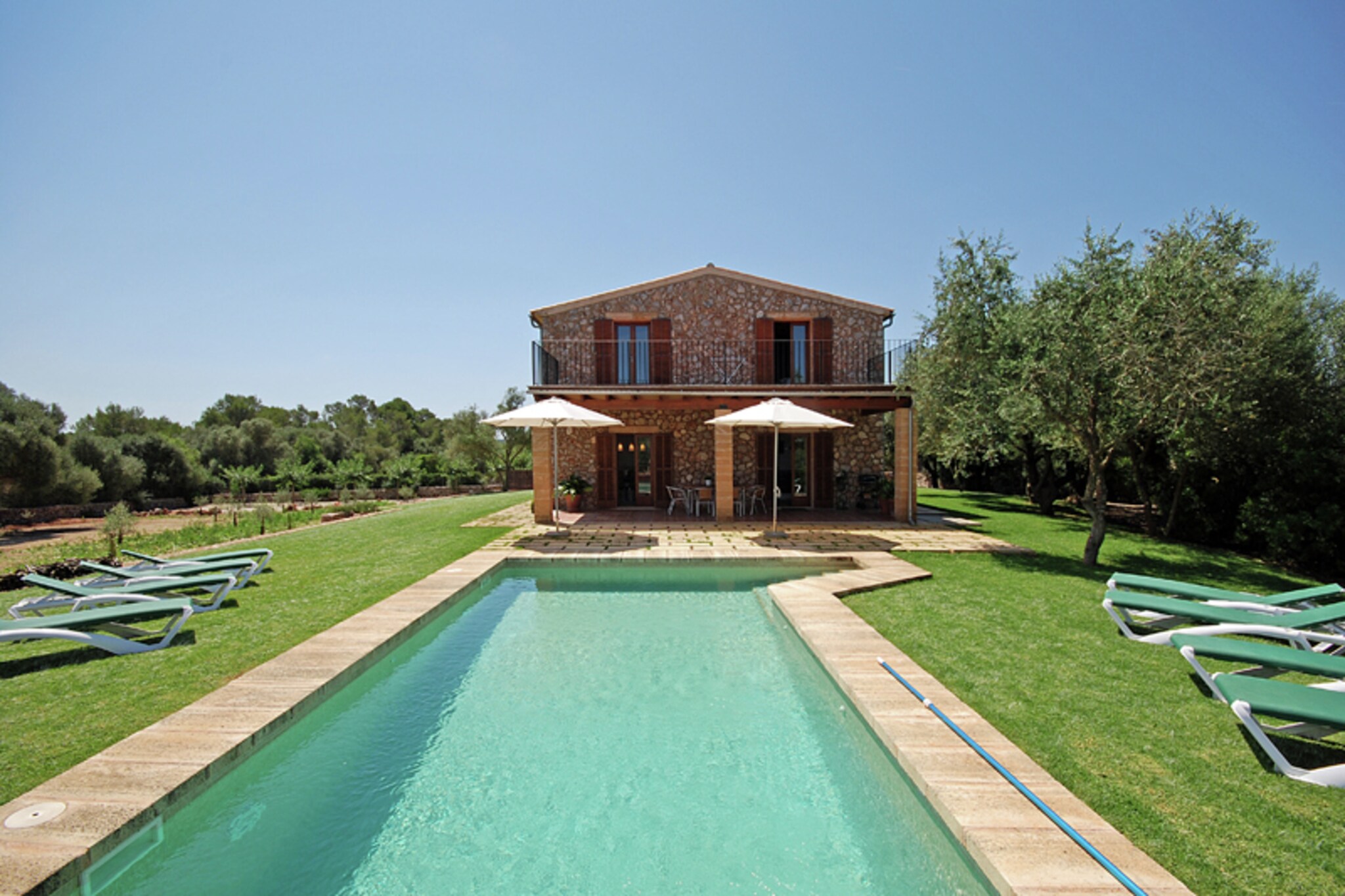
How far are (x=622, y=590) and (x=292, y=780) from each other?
5.02 meters

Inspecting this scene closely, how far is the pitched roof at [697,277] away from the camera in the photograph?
15.8m

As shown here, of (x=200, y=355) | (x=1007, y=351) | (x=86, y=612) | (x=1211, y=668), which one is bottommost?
(x=1211, y=668)

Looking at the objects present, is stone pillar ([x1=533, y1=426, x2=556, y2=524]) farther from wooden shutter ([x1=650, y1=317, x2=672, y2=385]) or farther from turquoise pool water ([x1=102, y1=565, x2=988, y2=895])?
turquoise pool water ([x1=102, y1=565, x2=988, y2=895])

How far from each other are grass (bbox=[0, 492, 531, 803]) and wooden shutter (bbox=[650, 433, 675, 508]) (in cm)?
714

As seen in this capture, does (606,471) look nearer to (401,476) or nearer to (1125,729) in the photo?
(1125,729)

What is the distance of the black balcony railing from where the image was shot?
16.0 meters

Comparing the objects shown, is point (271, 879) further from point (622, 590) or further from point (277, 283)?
point (277, 283)

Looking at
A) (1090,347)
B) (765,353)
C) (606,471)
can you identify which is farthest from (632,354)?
(1090,347)

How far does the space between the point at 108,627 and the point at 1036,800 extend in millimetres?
8499

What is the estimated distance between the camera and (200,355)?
2686 centimetres

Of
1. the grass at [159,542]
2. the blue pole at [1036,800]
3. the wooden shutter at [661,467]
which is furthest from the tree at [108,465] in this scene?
the blue pole at [1036,800]

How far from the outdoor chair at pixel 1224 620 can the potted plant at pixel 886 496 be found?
28.2 feet

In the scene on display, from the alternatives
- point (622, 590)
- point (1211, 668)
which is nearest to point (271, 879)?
point (622, 590)

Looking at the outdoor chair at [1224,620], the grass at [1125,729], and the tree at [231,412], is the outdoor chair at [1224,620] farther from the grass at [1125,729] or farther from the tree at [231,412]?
the tree at [231,412]
